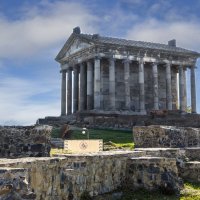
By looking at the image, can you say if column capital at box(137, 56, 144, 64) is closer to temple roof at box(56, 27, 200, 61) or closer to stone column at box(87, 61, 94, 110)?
temple roof at box(56, 27, 200, 61)

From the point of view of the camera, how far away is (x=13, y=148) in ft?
47.9

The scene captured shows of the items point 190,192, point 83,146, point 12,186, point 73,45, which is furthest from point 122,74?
point 12,186

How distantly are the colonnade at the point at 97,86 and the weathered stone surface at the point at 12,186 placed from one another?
149 ft

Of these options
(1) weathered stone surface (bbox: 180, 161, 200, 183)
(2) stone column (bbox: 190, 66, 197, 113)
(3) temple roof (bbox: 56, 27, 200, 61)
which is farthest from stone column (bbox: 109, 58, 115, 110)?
(1) weathered stone surface (bbox: 180, 161, 200, 183)

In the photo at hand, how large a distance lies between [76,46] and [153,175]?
1854 inches

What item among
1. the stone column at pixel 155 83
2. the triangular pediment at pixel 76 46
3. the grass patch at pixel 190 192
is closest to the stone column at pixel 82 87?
the triangular pediment at pixel 76 46

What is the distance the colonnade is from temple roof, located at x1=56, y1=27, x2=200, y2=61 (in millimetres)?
2021

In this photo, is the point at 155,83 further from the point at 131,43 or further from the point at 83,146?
the point at 83,146

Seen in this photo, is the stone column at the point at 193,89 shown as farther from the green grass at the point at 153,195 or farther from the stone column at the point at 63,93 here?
the green grass at the point at 153,195

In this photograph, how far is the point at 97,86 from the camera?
54188 millimetres

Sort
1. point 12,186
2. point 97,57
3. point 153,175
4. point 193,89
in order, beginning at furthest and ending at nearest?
1. point 193,89
2. point 97,57
3. point 153,175
4. point 12,186

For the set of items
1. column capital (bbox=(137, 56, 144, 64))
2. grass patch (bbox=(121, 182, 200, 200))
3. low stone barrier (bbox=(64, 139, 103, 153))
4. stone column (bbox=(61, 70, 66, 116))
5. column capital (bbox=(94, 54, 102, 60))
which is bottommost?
grass patch (bbox=(121, 182, 200, 200))

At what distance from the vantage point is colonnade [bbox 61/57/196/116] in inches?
2148

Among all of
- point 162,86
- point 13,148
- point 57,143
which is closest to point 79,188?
point 13,148
